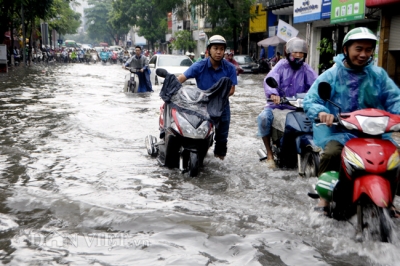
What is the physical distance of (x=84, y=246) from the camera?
374 cm

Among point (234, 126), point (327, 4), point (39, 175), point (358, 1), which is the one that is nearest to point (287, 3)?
point (327, 4)

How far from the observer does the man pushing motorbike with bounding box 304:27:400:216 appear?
13.1 feet

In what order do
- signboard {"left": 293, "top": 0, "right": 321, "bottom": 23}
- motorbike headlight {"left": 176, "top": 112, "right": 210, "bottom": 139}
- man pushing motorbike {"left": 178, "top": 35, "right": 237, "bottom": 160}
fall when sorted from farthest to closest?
1. signboard {"left": 293, "top": 0, "right": 321, "bottom": 23}
2. man pushing motorbike {"left": 178, "top": 35, "right": 237, "bottom": 160}
3. motorbike headlight {"left": 176, "top": 112, "right": 210, "bottom": 139}

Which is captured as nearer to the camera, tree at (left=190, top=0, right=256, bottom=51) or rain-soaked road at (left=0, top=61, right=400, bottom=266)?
rain-soaked road at (left=0, top=61, right=400, bottom=266)

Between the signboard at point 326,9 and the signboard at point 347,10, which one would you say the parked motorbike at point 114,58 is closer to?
the signboard at point 326,9

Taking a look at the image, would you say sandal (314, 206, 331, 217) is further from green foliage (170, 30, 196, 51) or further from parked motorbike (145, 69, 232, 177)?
green foliage (170, 30, 196, 51)

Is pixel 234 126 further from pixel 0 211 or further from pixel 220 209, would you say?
pixel 0 211

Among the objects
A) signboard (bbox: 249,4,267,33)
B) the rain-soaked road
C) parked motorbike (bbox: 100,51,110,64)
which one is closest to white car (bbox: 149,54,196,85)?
the rain-soaked road

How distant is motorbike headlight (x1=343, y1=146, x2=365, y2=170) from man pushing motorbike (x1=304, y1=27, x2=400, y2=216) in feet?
1.13

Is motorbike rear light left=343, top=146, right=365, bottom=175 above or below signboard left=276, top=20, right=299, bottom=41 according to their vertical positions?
below

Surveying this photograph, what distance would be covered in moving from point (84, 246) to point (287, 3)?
26.4m

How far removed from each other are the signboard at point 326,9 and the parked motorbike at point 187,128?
55.7 feet

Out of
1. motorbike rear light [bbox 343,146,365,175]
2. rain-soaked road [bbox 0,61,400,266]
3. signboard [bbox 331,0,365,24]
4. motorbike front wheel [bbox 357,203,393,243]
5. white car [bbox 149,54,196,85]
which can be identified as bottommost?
rain-soaked road [bbox 0,61,400,266]

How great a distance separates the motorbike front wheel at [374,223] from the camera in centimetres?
344
